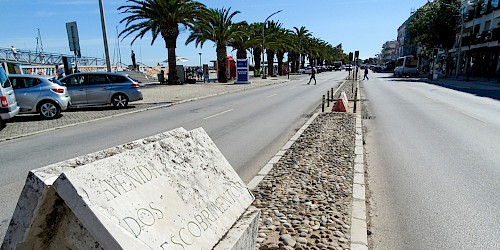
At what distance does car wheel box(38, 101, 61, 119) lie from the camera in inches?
479

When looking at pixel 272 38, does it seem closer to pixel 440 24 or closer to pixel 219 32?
pixel 219 32

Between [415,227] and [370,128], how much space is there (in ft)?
21.4

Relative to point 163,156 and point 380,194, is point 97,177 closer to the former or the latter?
point 163,156

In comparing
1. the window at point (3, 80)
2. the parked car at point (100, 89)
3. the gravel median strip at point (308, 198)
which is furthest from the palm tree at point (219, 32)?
the gravel median strip at point (308, 198)

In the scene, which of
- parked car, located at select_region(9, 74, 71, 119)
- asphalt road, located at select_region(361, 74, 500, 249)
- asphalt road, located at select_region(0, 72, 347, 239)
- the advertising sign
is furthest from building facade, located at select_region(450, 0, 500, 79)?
parked car, located at select_region(9, 74, 71, 119)

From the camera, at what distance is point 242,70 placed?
109ft

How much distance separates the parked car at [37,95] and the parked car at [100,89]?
6.85 feet

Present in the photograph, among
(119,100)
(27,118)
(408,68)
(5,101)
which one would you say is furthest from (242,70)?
(408,68)

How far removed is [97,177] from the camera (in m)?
1.90

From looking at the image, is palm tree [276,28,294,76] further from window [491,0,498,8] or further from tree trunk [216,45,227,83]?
window [491,0,498,8]

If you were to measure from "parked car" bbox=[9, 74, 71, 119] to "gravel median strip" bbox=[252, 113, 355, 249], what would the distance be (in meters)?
9.77

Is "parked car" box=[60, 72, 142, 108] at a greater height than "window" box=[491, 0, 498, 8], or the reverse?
"window" box=[491, 0, 498, 8]

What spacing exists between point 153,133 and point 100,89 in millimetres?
7057

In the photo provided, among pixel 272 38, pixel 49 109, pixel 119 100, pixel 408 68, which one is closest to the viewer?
pixel 49 109
